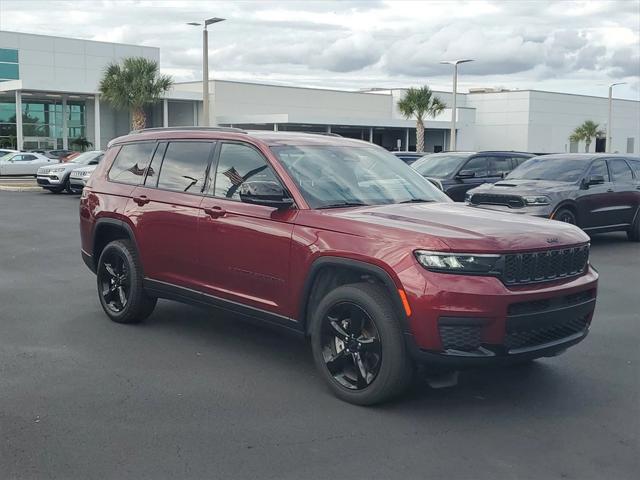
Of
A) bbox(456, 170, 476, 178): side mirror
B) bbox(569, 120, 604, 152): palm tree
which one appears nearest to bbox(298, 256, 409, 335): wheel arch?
bbox(456, 170, 476, 178): side mirror

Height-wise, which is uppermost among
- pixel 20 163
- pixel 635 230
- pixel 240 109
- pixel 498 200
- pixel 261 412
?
pixel 240 109

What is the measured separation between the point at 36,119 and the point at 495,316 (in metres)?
53.6

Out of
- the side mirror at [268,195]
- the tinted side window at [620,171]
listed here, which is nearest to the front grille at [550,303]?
the side mirror at [268,195]

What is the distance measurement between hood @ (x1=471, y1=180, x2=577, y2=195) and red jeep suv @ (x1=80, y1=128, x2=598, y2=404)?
6.41 m

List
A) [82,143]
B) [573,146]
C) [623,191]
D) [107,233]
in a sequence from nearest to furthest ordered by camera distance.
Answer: [107,233] → [623,191] → [82,143] → [573,146]

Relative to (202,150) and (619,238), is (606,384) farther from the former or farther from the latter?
(619,238)

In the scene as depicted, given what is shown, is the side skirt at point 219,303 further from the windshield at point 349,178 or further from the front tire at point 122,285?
the windshield at point 349,178

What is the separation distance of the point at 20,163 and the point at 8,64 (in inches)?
982

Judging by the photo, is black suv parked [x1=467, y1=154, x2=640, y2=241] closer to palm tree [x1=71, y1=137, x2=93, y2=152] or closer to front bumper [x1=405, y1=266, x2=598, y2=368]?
front bumper [x1=405, y1=266, x2=598, y2=368]

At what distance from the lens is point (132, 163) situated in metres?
7.23

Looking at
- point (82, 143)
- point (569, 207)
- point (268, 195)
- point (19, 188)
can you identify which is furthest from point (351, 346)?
point (82, 143)

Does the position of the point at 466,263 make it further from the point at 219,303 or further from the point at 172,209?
the point at 172,209

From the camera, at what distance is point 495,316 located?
461cm

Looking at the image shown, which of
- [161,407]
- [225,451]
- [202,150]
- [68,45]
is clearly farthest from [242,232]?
[68,45]
